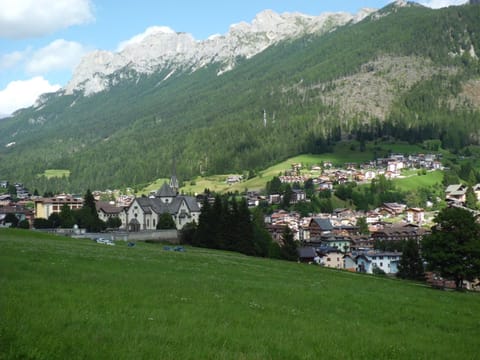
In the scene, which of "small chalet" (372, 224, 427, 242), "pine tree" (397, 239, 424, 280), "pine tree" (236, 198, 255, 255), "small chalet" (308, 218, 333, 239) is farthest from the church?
"small chalet" (372, 224, 427, 242)

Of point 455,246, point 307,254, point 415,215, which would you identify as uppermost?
point 455,246

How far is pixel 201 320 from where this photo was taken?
1711 cm

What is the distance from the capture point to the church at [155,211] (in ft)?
414

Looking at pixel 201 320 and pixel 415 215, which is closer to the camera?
pixel 201 320

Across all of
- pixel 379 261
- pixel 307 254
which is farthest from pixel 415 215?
pixel 307 254

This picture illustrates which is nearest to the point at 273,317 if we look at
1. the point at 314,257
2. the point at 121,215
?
the point at 314,257

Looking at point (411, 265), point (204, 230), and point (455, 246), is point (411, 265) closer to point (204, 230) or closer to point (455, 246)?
point (204, 230)

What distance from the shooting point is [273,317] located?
19094mm

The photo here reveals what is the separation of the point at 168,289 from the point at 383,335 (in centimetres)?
919

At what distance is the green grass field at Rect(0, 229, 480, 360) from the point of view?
1317cm

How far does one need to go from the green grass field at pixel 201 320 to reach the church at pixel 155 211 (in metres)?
96.9

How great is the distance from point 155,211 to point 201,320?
111 metres

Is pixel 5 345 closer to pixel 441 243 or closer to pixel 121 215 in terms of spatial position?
pixel 441 243

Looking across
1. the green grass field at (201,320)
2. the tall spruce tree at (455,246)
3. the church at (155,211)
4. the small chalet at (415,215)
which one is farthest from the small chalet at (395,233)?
the green grass field at (201,320)
